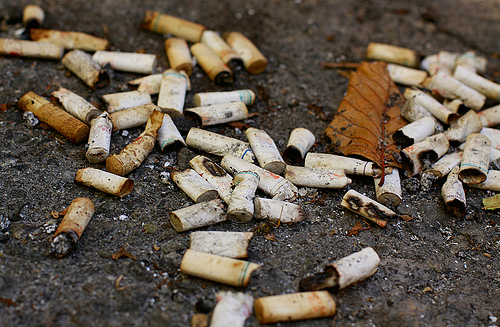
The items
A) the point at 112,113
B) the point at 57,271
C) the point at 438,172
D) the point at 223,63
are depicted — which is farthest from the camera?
the point at 223,63

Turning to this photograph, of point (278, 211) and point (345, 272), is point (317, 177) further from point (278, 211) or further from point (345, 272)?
point (345, 272)

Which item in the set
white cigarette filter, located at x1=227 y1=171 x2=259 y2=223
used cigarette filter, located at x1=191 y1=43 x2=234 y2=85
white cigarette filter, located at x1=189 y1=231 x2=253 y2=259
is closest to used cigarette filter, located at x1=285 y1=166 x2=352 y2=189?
white cigarette filter, located at x1=227 y1=171 x2=259 y2=223

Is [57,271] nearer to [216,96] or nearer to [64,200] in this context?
[64,200]

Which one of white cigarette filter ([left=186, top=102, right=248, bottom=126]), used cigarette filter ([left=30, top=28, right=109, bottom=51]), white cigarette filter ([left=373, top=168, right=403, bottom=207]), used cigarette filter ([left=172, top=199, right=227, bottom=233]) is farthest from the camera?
used cigarette filter ([left=30, top=28, right=109, bottom=51])

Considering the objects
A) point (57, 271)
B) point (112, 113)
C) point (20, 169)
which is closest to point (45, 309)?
point (57, 271)

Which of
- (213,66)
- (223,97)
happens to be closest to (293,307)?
(223,97)

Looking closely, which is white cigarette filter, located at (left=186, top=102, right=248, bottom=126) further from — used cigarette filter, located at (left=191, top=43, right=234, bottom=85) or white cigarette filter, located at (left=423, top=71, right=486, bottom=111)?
white cigarette filter, located at (left=423, top=71, right=486, bottom=111)
